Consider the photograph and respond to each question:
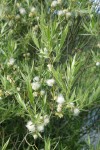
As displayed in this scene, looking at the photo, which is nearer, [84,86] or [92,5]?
[84,86]

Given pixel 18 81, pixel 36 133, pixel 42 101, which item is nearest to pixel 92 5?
pixel 18 81

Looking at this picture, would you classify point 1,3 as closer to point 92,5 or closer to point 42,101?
point 92,5

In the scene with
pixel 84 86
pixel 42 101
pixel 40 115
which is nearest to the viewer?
pixel 40 115

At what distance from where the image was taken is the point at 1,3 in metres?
2.38

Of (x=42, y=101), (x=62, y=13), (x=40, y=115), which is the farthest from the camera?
(x=62, y=13)

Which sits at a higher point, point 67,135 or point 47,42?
point 47,42

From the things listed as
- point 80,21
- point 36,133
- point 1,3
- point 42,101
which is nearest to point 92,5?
point 80,21

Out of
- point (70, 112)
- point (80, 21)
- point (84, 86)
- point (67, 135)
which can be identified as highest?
point (80, 21)

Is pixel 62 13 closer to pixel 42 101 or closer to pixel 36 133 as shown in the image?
pixel 42 101

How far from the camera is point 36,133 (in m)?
1.76

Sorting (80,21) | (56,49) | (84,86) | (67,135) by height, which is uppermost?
(80,21)

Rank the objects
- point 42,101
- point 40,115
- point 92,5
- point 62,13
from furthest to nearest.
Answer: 1. point 92,5
2. point 62,13
3. point 42,101
4. point 40,115

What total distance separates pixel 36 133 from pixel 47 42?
46 cm

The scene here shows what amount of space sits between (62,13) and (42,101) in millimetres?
735
